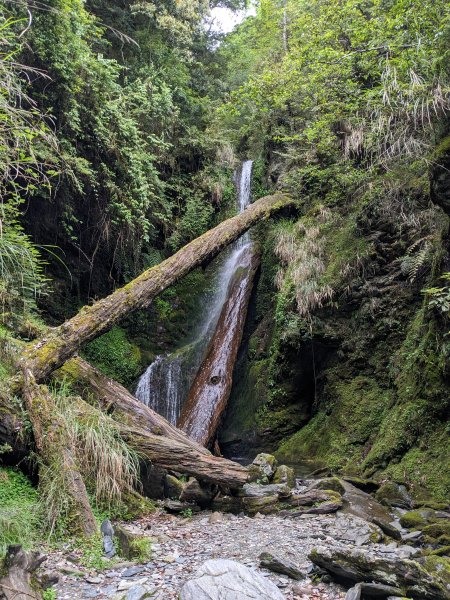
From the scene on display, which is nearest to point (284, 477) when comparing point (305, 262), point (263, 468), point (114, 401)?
point (263, 468)

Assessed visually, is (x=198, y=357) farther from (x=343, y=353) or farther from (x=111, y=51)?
(x=111, y=51)

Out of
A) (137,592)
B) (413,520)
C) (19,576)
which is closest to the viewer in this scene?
(19,576)

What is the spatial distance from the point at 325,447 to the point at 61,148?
21.7 feet

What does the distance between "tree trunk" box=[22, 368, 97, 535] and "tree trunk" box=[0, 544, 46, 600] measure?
1256 mm

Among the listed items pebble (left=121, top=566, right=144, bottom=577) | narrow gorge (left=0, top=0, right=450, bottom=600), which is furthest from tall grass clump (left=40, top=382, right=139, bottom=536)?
pebble (left=121, top=566, right=144, bottom=577)

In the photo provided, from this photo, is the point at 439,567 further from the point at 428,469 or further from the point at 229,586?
the point at 428,469

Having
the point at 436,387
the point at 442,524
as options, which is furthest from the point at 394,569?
the point at 436,387

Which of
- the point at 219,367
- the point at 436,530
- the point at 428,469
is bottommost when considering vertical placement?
the point at 436,530

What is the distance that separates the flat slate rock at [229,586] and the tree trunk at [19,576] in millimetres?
804

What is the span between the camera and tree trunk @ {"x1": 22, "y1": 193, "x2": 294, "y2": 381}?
5.20 metres

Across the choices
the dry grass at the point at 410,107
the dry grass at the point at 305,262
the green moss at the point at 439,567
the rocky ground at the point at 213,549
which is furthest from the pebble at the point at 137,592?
the dry grass at the point at 305,262

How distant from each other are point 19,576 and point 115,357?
7722 millimetres

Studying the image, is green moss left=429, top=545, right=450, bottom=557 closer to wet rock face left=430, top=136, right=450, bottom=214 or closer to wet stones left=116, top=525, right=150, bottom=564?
wet stones left=116, top=525, right=150, bottom=564

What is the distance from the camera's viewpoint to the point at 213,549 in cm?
355
